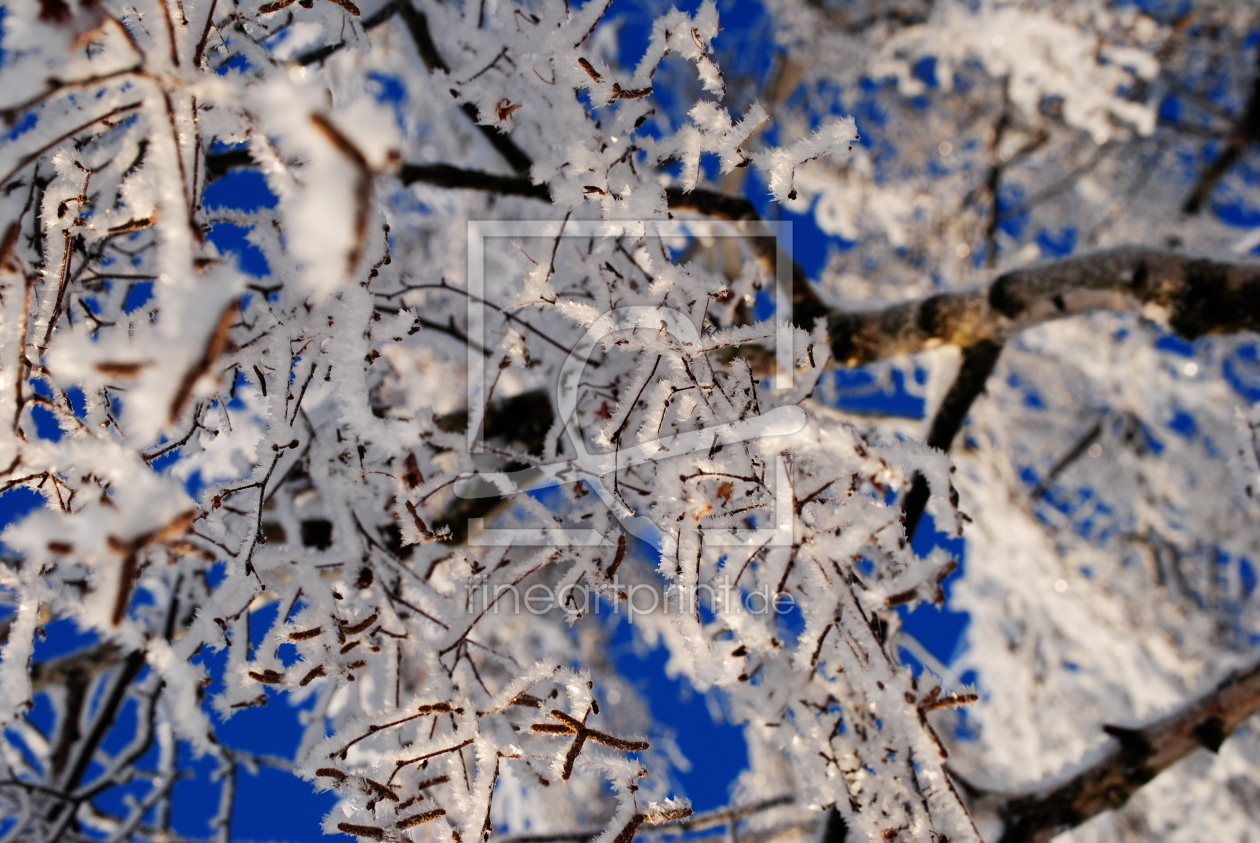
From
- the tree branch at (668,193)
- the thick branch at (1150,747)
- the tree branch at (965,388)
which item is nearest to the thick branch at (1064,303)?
the tree branch at (965,388)

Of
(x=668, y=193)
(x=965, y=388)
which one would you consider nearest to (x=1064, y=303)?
(x=965, y=388)

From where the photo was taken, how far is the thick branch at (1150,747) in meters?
1.79

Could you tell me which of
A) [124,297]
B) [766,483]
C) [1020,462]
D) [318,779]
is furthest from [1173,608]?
[124,297]

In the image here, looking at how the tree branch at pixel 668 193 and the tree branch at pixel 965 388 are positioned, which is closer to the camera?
the tree branch at pixel 668 193

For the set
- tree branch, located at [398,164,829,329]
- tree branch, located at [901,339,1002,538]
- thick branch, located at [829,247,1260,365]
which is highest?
tree branch, located at [398,164,829,329]

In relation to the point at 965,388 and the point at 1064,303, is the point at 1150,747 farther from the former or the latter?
the point at 1064,303

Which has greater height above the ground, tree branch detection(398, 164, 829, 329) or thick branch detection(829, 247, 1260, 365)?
tree branch detection(398, 164, 829, 329)

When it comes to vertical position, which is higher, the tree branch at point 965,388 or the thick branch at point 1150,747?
the tree branch at point 965,388

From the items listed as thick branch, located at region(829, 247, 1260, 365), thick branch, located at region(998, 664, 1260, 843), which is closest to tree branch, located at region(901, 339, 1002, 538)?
thick branch, located at region(829, 247, 1260, 365)

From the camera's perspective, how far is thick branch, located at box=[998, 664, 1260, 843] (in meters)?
1.79

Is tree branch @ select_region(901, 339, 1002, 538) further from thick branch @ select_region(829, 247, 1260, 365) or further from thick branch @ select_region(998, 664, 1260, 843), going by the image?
thick branch @ select_region(998, 664, 1260, 843)

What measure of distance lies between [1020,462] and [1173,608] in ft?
4.80

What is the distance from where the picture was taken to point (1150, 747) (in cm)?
183

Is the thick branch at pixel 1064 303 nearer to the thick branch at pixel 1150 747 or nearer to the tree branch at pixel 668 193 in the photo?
the tree branch at pixel 668 193
